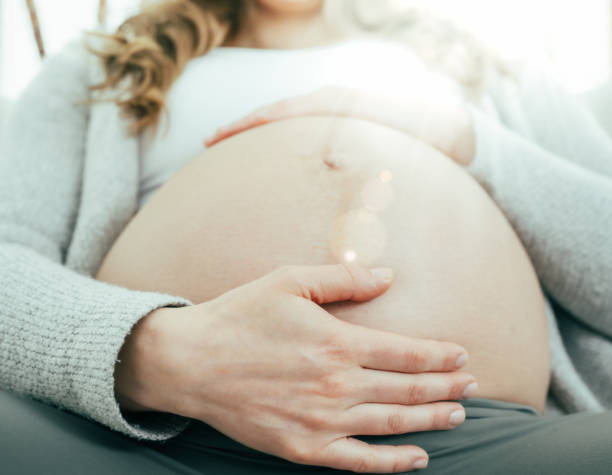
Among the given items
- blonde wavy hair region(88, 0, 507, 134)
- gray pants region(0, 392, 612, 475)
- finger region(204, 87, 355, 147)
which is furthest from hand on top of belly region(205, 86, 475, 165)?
gray pants region(0, 392, 612, 475)

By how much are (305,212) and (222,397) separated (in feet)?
0.84

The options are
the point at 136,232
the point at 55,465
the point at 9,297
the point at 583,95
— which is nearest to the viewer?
the point at 55,465

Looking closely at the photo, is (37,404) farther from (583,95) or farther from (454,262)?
(583,95)

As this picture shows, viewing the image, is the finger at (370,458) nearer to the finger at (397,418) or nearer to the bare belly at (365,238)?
the finger at (397,418)

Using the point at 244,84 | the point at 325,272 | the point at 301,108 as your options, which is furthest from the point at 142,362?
the point at 244,84

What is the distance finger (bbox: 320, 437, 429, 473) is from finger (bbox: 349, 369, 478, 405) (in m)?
0.04

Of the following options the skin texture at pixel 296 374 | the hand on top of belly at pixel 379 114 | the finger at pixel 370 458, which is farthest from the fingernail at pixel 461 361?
the hand on top of belly at pixel 379 114

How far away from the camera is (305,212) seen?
1.89ft

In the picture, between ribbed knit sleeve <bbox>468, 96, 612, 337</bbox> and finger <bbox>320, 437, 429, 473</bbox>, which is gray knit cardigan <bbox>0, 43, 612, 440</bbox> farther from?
finger <bbox>320, 437, 429, 473</bbox>

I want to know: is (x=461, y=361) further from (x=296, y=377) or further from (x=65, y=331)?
(x=65, y=331)

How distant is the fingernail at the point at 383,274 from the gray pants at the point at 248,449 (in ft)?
0.53

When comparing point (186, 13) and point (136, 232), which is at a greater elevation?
point (186, 13)

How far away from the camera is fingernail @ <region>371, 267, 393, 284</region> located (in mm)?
497

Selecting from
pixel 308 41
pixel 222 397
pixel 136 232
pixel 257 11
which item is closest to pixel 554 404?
pixel 222 397
